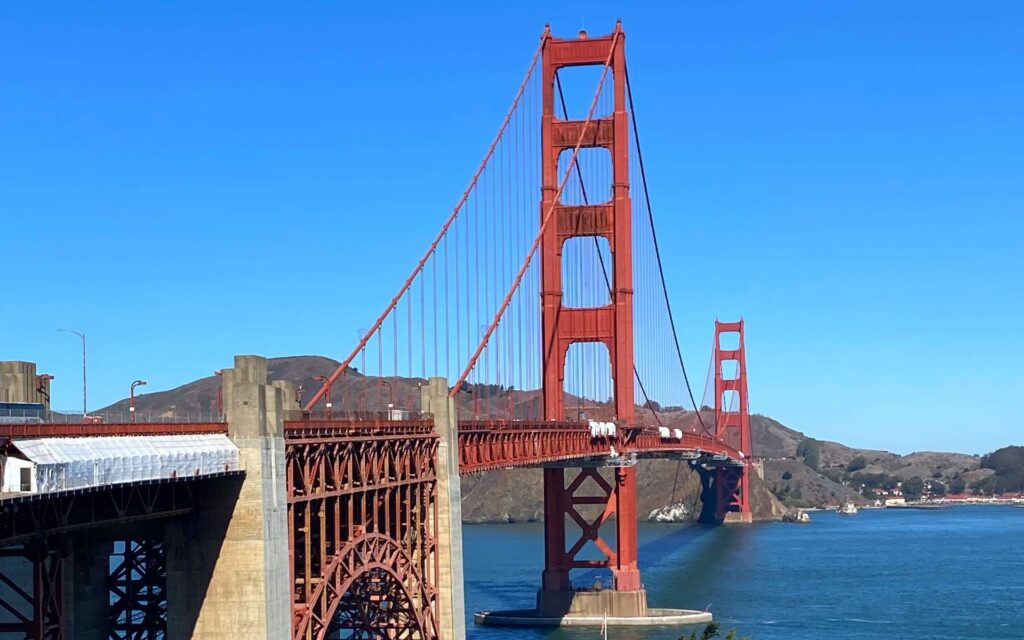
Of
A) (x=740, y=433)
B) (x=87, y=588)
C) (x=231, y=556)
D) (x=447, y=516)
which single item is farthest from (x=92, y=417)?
(x=740, y=433)

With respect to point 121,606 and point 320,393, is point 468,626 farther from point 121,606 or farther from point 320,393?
point 121,606

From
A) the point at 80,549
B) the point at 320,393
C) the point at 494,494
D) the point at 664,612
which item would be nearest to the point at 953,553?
the point at 664,612

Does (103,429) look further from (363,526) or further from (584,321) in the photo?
(584,321)

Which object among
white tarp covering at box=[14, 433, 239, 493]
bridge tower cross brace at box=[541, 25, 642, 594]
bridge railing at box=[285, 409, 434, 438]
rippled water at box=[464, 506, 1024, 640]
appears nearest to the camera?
white tarp covering at box=[14, 433, 239, 493]

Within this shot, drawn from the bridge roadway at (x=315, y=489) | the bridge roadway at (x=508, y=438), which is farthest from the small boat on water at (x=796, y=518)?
the bridge roadway at (x=315, y=489)

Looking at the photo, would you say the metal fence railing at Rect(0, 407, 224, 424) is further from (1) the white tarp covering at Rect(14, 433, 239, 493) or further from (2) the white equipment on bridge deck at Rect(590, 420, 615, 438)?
(2) the white equipment on bridge deck at Rect(590, 420, 615, 438)

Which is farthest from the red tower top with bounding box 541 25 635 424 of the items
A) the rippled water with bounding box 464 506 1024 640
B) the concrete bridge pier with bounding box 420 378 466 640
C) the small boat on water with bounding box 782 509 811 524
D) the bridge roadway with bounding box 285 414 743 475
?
the small boat on water with bounding box 782 509 811 524
